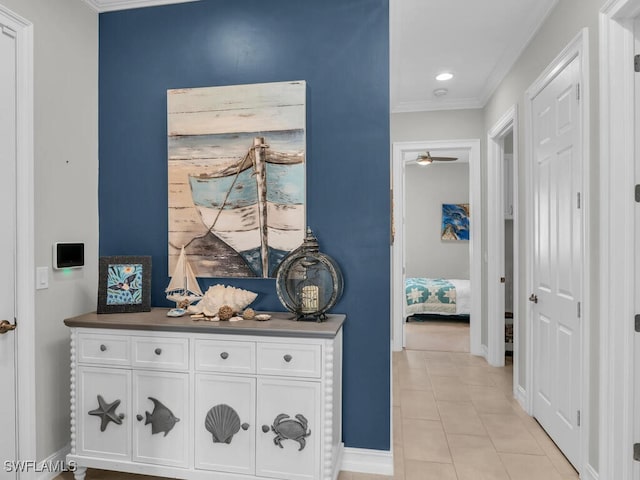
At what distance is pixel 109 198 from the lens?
2.70 m

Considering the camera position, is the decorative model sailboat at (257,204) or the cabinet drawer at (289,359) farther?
the decorative model sailboat at (257,204)

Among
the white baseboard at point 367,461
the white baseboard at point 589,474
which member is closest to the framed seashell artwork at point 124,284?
the white baseboard at point 367,461

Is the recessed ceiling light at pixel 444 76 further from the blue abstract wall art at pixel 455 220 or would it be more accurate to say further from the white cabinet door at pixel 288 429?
the blue abstract wall art at pixel 455 220

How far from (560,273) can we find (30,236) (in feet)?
10.0

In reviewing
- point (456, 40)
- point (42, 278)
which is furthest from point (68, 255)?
point (456, 40)

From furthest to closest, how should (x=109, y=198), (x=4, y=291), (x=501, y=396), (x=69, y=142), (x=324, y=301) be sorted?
(x=501, y=396), (x=109, y=198), (x=69, y=142), (x=324, y=301), (x=4, y=291)

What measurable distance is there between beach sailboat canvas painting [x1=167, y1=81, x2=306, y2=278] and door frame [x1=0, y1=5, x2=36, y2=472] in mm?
712

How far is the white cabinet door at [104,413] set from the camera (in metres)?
2.17

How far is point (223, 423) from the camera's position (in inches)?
81.7

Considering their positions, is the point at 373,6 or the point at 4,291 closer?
the point at 4,291

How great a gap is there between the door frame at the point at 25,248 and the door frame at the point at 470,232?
3293mm

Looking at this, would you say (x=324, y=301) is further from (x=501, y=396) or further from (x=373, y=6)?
(x=501, y=396)

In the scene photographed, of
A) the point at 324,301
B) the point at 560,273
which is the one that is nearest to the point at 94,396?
the point at 324,301

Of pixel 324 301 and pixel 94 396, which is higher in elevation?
pixel 324 301
